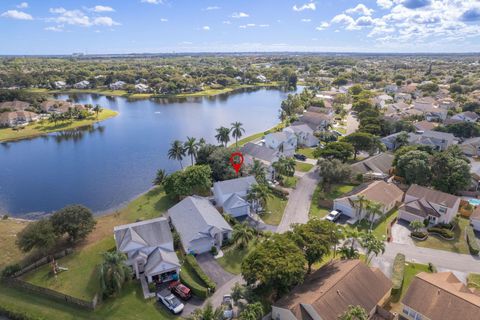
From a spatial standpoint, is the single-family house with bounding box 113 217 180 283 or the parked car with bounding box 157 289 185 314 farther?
the single-family house with bounding box 113 217 180 283

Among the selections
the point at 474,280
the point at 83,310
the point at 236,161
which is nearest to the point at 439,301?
the point at 474,280

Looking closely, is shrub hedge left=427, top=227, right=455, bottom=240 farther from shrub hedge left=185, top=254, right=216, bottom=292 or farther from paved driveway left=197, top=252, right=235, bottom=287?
shrub hedge left=185, top=254, right=216, bottom=292

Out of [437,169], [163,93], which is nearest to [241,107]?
[163,93]

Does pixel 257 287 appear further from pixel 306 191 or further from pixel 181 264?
pixel 306 191

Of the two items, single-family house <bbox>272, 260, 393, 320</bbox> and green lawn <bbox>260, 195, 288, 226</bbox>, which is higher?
single-family house <bbox>272, 260, 393, 320</bbox>

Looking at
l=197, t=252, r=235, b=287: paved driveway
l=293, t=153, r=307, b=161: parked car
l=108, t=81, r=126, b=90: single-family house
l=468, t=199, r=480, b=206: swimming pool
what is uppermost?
l=108, t=81, r=126, b=90: single-family house

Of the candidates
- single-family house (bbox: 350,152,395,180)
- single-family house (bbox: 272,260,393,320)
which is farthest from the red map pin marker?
single-family house (bbox: 272,260,393,320)

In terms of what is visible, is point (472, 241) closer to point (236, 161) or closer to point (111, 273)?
point (236, 161)
